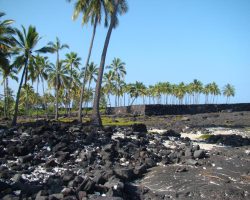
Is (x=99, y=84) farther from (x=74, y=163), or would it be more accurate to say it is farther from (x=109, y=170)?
(x=109, y=170)

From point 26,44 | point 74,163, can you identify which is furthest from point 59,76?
point 74,163

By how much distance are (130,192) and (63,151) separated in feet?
15.4

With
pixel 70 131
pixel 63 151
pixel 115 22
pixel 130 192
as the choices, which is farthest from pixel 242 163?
pixel 115 22

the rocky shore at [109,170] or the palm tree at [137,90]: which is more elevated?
the palm tree at [137,90]

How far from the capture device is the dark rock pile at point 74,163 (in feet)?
31.9

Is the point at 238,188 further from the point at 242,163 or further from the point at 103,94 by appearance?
the point at 103,94

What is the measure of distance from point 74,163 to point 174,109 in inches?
2326

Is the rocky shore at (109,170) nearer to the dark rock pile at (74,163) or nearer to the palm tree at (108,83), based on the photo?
the dark rock pile at (74,163)

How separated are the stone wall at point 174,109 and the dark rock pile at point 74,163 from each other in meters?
46.8

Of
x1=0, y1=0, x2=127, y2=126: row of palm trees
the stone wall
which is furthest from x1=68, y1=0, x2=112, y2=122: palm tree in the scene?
the stone wall

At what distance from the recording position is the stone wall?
65.6 meters

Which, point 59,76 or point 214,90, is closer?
point 59,76

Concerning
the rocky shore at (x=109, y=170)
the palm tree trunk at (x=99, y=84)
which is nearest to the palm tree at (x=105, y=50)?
the palm tree trunk at (x=99, y=84)

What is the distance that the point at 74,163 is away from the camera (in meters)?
12.9
